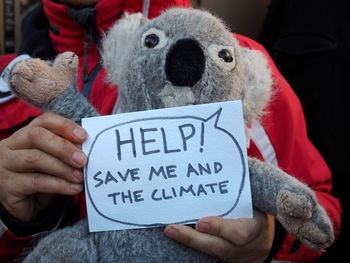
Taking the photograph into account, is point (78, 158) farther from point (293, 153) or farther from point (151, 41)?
point (293, 153)

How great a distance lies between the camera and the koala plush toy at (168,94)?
0.61 meters

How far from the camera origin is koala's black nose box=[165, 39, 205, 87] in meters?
0.62

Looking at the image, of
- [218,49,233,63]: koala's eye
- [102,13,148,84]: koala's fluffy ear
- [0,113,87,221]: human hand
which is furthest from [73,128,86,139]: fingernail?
[218,49,233,63]: koala's eye

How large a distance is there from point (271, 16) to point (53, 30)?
31.9 inches

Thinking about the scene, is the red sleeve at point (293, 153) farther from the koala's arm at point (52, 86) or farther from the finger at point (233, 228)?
the koala's arm at point (52, 86)

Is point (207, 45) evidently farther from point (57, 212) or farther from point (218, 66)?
point (57, 212)

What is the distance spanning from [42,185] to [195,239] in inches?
9.0

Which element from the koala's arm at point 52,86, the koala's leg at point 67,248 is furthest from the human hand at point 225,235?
the koala's arm at point 52,86

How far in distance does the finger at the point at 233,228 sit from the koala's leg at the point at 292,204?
3 cm

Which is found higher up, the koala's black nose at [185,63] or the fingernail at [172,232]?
the koala's black nose at [185,63]

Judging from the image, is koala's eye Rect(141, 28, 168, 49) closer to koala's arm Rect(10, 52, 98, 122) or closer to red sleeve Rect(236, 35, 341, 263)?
koala's arm Rect(10, 52, 98, 122)

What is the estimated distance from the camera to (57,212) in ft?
2.50

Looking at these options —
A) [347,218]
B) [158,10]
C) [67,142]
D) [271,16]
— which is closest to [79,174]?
[67,142]

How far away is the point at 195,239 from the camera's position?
623 mm
